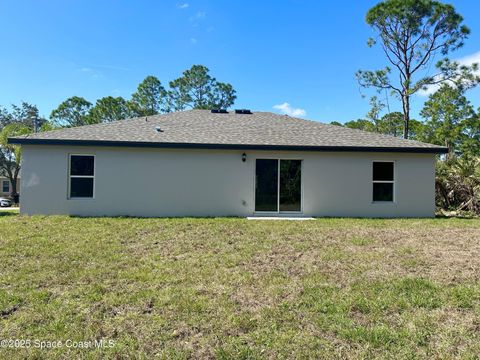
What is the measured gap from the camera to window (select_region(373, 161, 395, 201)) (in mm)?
11383

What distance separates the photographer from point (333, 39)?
18859 millimetres

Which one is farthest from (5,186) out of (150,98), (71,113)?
(150,98)

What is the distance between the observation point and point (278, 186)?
11141 millimetres

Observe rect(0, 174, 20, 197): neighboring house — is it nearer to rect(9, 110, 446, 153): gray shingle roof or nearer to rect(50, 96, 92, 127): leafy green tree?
rect(50, 96, 92, 127): leafy green tree

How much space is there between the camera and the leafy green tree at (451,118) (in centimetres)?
2844

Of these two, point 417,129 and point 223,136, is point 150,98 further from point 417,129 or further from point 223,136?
point 417,129

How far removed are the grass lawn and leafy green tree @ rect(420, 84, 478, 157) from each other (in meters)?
26.8

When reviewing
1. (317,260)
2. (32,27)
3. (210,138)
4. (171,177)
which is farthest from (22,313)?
(32,27)

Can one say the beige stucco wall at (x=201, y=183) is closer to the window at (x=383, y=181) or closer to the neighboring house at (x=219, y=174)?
the neighboring house at (x=219, y=174)


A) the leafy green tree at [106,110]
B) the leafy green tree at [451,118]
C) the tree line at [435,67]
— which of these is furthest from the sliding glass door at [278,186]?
the leafy green tree at [106,110]

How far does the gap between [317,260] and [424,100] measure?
109ft

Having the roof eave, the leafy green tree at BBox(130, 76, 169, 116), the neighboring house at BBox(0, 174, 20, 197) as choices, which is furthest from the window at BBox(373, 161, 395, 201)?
the neighboring house at BBox(0, 174, 20, 197)

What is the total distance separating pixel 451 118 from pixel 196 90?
2869 centimetres

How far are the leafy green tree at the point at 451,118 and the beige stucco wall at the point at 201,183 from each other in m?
21.8
